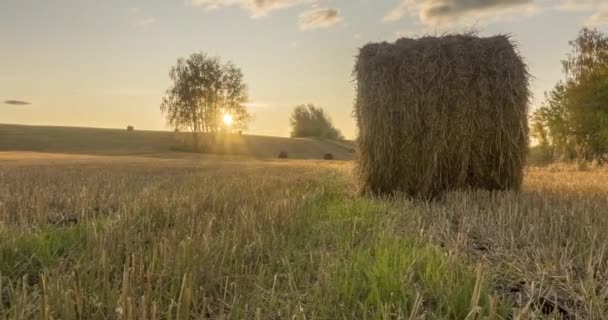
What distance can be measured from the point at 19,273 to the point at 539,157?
3692 cm

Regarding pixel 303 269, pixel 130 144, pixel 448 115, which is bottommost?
pixel 303 269

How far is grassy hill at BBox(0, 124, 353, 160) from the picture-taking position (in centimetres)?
4769

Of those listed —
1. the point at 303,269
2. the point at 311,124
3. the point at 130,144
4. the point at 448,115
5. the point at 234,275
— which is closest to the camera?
the point at 234,275

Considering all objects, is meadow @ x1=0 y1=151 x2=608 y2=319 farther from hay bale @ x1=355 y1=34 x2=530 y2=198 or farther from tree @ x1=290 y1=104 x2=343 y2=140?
tree @ x1=290 y1=104 x2=343 y2=140

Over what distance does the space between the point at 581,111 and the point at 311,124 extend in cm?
5514

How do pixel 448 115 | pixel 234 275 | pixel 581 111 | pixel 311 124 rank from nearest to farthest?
1. pixel 234 275
2. pixel 448 115
3. pixel 581 111
4. pixel 311 124

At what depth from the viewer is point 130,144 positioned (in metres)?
53.1

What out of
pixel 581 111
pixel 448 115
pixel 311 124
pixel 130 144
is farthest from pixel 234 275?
pixel 311 124

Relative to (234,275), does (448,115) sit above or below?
above

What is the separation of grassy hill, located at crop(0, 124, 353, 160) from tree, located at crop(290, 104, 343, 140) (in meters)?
17.0

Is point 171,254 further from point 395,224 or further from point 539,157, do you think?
point 539,157

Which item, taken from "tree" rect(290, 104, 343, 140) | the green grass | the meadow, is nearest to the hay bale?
the meadow

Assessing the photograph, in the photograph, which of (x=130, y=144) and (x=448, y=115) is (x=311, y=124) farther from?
(x=448, y=115)

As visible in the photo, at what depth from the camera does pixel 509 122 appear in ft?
24.4
